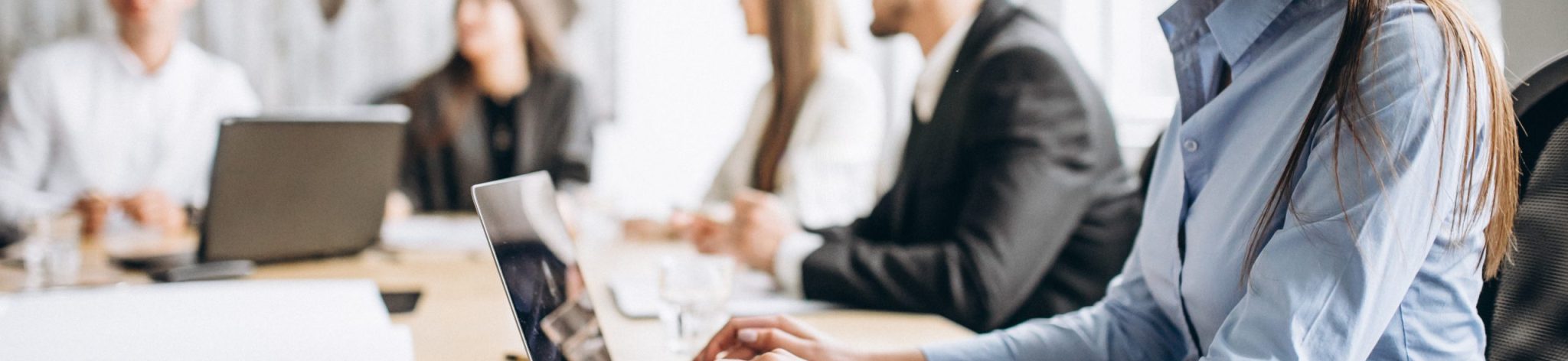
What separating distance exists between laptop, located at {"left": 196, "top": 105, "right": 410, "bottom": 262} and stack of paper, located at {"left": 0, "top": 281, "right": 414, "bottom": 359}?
70cm

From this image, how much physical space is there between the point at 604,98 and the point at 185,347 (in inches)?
137

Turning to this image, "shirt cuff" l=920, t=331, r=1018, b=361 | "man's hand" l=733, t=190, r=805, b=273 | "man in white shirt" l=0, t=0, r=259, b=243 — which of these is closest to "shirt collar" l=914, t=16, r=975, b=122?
"man's hand" l=733, t=190, r=805, b=273

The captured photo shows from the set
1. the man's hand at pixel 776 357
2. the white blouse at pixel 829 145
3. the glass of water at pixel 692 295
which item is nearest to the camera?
the man's hand at pixel 776 357

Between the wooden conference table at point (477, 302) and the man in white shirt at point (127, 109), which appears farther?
the man in white shirt at point (127, 109)

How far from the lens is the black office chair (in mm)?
747

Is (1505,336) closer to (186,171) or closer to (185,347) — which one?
(185,347)

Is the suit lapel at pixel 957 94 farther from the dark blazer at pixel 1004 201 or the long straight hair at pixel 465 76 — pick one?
the long straight hair at pixel 465 76

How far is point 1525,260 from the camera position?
78 centimetres

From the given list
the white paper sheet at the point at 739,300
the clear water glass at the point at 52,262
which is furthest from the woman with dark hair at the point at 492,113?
the white paper sheet at the point at 739,300

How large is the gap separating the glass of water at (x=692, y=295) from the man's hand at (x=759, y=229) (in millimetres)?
331

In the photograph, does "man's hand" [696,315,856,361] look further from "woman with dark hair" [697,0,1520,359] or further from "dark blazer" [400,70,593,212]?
"dark blazer" [400,70,593,212]

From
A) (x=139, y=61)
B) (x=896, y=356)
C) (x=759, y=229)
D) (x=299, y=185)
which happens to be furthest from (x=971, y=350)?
(x=139, y=61)

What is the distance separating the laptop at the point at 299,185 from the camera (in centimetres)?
147

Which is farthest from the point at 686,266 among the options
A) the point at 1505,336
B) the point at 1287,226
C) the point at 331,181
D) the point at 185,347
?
the point at 331,181
